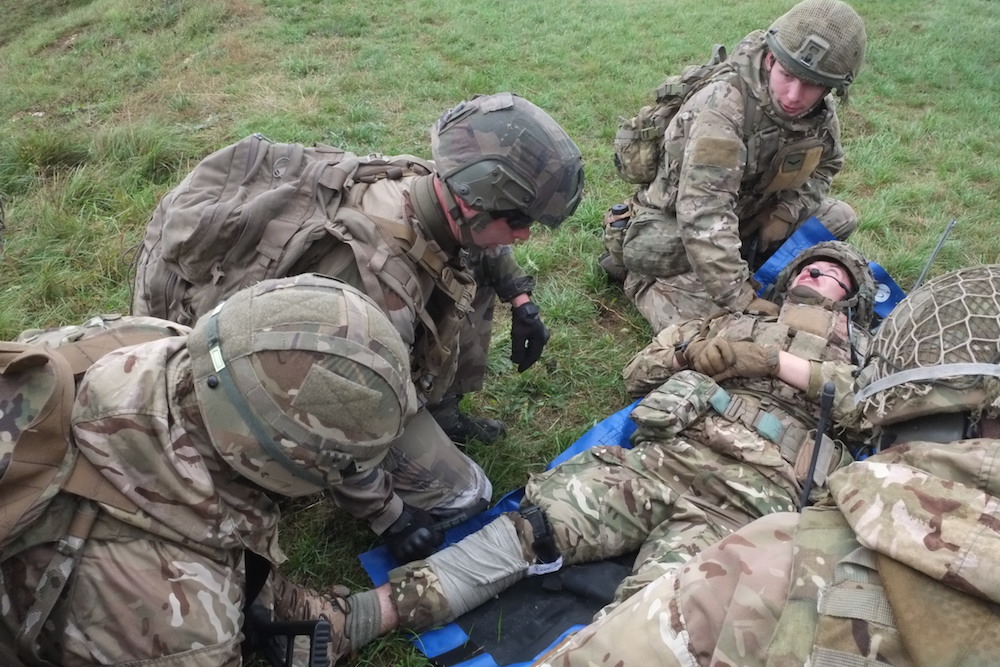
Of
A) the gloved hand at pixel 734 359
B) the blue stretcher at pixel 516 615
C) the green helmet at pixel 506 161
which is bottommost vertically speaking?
the blue stretcher at pixel 516 615

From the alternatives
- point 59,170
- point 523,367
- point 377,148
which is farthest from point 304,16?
point 523,367

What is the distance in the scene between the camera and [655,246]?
4.45 meters

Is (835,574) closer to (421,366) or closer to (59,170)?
(421,366)

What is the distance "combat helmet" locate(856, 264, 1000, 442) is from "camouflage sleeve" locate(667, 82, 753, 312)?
215cm

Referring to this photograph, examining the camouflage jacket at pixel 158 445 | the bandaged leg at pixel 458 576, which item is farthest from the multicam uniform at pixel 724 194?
the camouflage jacket at pixel 158 445

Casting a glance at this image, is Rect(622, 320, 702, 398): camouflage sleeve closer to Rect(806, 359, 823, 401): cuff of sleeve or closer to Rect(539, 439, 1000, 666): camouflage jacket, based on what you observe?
Rect(806, 359, 823, 401): cuff of sleeve

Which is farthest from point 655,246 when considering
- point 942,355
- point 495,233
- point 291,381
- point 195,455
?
point 195,455

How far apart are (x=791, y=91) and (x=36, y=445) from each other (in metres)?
3.82

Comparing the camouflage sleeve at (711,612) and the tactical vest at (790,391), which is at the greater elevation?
the camouflage sleeve at (711,612)

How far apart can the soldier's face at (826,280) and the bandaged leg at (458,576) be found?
2.06 metres

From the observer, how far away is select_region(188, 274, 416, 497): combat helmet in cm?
188

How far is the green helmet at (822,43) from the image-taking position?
3.63m

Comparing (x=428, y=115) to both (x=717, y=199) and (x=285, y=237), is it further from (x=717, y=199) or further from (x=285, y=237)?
(x=285, y=237)

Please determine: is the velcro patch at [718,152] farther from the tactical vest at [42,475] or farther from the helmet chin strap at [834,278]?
the tactical vest at [42,475]
